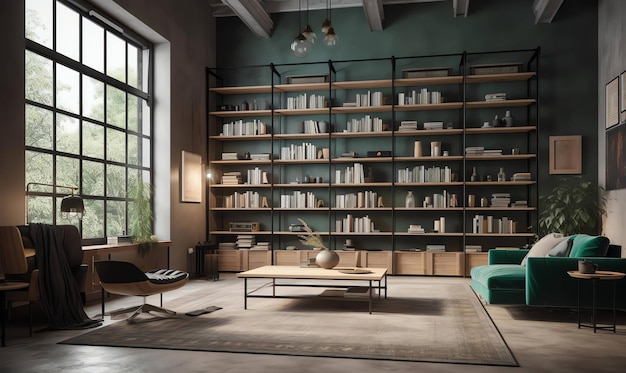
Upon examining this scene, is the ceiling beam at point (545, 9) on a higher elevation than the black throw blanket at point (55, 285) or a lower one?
higher

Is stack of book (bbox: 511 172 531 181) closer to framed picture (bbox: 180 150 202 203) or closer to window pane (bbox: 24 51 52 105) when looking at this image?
framed picture (bbox: 180 150 202 203)

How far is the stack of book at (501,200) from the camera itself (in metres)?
9.89

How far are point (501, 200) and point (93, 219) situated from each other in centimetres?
636

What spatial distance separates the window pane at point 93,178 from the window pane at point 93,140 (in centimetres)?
13

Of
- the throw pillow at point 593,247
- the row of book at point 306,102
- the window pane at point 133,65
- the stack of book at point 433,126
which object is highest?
the window pane at point 133,65

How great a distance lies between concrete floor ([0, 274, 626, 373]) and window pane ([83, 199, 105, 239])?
7.64 ft

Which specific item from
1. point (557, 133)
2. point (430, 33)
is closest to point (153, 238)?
point (430, 33)

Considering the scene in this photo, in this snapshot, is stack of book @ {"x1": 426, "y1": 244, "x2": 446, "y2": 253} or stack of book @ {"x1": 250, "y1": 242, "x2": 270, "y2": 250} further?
stack of book @ {"x1": 250, "y1": 242, "x2": 270, "y2": 250}

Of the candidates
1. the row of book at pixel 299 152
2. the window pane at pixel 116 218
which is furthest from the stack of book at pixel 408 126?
the window pane at pixel 116 218

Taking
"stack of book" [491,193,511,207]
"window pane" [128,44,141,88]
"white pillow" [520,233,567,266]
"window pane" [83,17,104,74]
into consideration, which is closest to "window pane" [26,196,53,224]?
"window pane" [83,17,104,74]

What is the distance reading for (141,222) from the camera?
8398 mm

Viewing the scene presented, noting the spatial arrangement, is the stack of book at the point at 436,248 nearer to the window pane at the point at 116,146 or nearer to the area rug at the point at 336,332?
the area rug at the point at 336,332

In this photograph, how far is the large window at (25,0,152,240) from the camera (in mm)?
6789

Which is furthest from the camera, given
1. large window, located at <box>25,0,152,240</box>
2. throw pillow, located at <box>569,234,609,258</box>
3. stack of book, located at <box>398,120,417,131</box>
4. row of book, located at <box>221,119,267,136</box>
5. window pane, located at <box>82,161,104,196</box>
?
row of book, located at <box>221,119,267,136</box>
